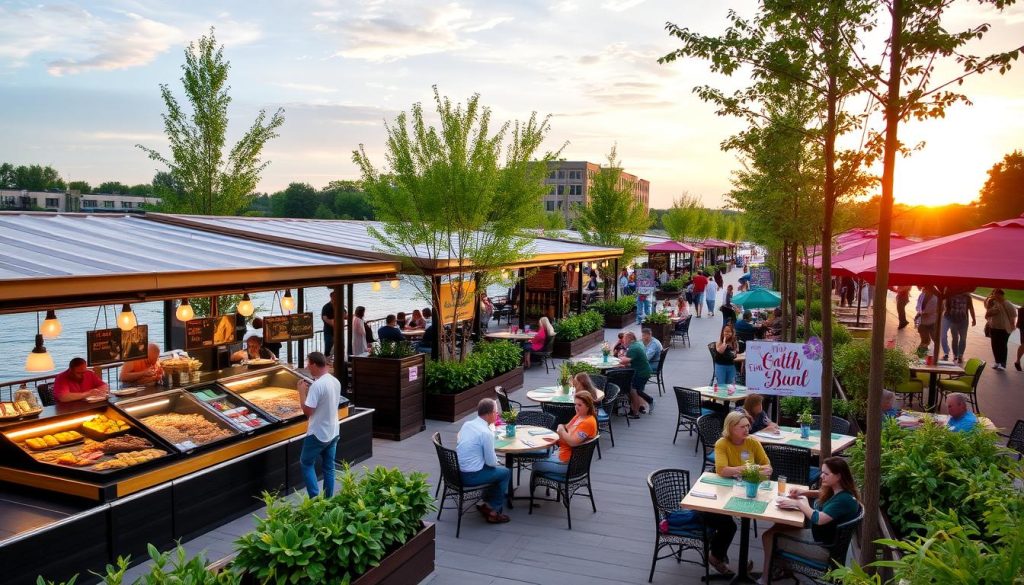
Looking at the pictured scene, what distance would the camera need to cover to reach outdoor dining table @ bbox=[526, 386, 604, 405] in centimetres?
1102

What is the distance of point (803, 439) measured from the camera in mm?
8758

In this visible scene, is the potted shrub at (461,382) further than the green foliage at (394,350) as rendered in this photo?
Yes

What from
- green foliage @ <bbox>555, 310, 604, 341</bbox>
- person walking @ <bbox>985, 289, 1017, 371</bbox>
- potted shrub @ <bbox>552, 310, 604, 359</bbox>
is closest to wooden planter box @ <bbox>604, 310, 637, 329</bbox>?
green foliage @ <bbox>555, 310, 604, 341</bbox>

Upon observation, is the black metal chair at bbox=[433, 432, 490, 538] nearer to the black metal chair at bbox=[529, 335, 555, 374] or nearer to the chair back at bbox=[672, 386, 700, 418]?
the chair back at bbox=[672, 386, 700, 418]

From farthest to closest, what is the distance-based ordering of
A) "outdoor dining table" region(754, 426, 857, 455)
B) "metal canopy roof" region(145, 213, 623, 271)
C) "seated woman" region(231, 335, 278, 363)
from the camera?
"seated woman" region(231, 335, 278, 363)
"metal canopy roof" region(145, 213, 623, 271)
"outdoor dining table" region(754, 426, 857, 455)

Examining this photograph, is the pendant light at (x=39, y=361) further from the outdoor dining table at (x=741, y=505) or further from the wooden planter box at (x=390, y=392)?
the outdoor dining table at (x=741, y=505)

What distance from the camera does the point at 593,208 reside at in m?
30.5

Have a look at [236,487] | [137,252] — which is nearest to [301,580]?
[236,487]

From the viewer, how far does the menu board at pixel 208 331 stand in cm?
1060

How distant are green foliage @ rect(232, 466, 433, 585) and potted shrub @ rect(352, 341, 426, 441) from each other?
16.7 feet

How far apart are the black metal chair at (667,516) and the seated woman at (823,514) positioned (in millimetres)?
606

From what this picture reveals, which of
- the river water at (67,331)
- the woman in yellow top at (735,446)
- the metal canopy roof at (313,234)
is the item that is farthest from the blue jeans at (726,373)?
the river water at (67,331)

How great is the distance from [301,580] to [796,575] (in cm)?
445

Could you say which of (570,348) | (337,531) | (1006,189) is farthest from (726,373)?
(1006,189)
